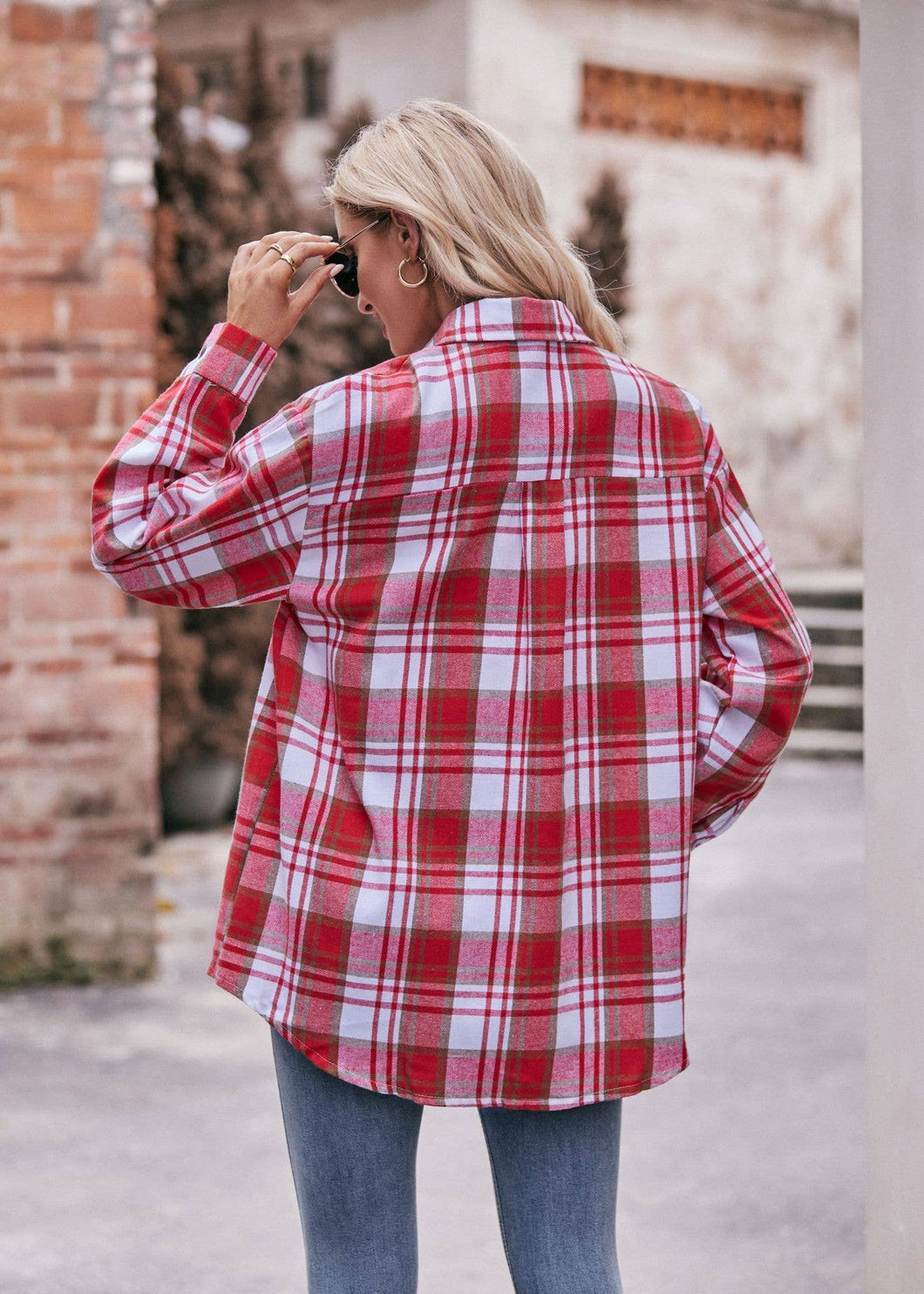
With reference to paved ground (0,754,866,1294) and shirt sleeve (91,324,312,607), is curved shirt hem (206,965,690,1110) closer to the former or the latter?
shirt sleeve (91,324,312,607)

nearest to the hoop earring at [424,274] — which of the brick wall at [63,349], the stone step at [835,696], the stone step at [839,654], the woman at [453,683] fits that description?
the woman at [453,683]

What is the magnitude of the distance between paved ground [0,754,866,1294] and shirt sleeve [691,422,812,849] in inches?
55.8

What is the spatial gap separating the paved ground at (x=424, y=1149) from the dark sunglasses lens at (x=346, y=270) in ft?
5.67

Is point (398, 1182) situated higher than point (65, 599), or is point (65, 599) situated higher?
point (65, 599)

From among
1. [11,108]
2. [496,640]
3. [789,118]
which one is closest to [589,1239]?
[496,640]

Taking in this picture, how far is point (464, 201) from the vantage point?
4.59 ft

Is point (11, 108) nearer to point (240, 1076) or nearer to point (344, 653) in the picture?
point (240, 1076)

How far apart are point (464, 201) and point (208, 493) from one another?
0.35m

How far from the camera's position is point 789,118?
10531 millimetres

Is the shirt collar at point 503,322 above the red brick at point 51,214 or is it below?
below

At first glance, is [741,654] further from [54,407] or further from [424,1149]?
[54,407]

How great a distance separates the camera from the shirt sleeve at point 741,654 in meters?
1.49

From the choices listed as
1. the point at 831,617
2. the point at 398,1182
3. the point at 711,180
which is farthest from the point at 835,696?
the point at 398,1182

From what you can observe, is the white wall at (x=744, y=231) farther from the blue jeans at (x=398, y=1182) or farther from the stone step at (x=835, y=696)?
the blue jeans at (x=398, y=1182)
